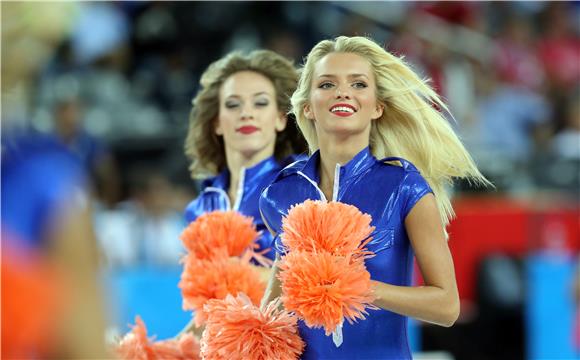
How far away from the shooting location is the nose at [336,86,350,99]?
3.52 m

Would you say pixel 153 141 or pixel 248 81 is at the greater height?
pixel 153 141

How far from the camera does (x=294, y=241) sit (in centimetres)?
322

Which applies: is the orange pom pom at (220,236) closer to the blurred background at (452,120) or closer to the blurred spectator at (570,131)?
the blurred background at (452,120)

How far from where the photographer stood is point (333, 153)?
3568 mm

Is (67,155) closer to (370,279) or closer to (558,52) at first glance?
(370,279)

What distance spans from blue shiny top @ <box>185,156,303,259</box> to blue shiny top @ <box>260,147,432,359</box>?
2.43ft

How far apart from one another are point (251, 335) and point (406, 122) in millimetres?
951

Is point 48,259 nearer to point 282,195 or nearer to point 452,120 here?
point 282,195

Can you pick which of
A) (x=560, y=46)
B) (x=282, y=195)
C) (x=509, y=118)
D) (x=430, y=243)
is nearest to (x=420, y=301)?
(x=430, y=243)

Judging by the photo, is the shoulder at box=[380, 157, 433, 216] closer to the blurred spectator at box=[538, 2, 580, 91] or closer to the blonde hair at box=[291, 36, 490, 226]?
the blonde hair at box=[291, 36, 490, 226]

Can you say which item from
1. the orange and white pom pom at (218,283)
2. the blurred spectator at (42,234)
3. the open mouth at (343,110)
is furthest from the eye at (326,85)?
the blurred spectator at (42,234)

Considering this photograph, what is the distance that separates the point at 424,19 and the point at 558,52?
1.66 m

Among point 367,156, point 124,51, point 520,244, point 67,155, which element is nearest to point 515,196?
point 520,244

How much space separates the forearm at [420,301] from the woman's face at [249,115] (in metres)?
1.43
